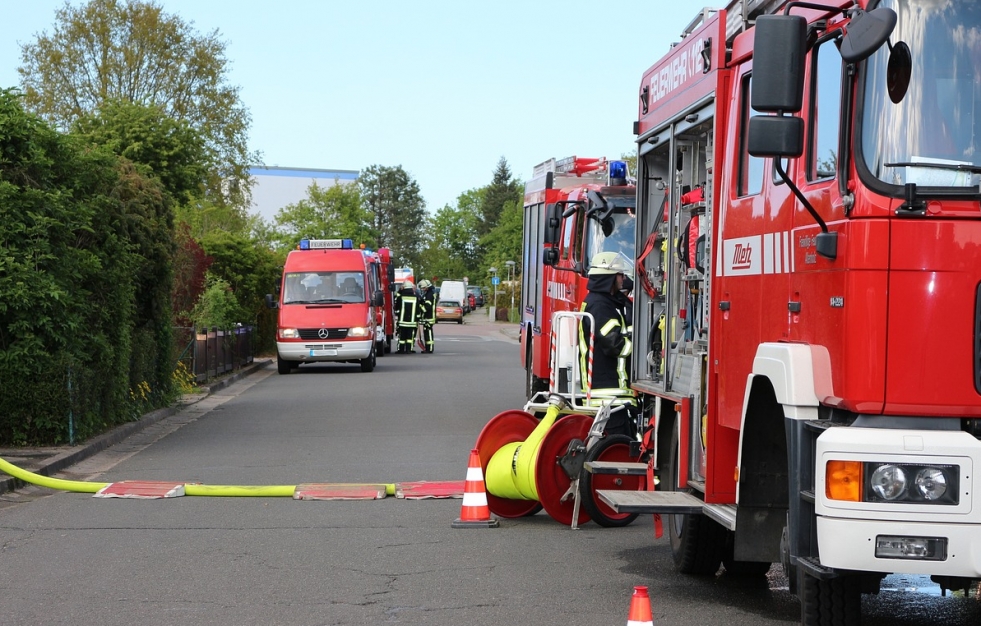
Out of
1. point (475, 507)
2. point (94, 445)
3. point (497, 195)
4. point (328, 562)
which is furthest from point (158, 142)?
point (497, 195)

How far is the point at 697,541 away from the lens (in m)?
8.28

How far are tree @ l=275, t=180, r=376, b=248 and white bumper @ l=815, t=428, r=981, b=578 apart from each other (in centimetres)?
7615

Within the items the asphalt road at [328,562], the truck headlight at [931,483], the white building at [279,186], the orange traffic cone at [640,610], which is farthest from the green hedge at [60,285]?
the white building at [279,186]

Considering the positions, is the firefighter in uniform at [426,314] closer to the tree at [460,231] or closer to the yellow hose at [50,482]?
the yellow hose at [50,482]

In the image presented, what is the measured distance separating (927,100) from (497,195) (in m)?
137

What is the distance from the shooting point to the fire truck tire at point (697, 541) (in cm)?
826

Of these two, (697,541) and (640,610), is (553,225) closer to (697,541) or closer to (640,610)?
(697,541)

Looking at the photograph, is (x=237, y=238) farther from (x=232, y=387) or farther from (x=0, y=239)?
(x=0, y=239)

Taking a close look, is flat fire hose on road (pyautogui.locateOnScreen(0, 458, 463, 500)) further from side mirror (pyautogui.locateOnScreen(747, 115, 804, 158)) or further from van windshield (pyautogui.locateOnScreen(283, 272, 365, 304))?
van windshield (pyautogui.locateOnScreen(283, 272, 365, 304))

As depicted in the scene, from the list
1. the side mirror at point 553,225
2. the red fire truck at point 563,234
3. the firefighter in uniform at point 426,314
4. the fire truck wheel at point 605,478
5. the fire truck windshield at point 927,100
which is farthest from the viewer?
the firefighter in uniform at point 426,314

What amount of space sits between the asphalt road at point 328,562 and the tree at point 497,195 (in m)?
127

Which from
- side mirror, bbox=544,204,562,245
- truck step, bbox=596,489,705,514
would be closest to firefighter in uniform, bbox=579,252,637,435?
truck step, bbox=596,489,705,514

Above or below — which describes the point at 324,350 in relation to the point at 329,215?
below

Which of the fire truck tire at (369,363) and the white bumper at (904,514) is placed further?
the fire truck tire at (369,363)
